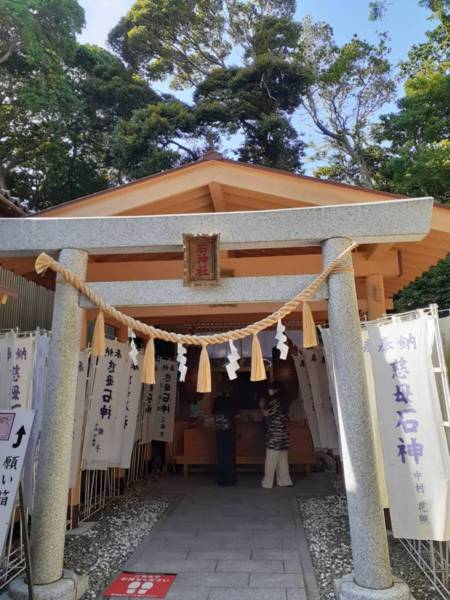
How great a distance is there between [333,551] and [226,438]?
3.46 m

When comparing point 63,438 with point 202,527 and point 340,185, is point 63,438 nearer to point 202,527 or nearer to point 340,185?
point 202,527

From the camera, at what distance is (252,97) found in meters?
21.9

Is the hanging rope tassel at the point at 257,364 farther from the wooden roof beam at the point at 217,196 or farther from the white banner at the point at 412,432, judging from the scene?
the wooden roof beam at the point at 217,196

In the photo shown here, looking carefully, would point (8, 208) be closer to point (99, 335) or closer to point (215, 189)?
point (215, 189)

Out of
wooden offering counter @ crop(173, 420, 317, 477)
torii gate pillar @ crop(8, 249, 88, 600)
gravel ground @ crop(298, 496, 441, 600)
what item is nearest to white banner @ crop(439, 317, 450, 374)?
gravel ground @ crop(298, 496, 441, 600)

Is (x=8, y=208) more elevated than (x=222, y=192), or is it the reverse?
(x=8, y=208)

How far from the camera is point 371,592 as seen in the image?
3.50 metres

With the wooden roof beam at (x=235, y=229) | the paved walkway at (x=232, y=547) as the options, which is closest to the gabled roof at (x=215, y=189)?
the wooden roof beam at (x=235, y=229)

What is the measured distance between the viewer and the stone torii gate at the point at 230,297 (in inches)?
146

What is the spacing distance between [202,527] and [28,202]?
18.7 metres

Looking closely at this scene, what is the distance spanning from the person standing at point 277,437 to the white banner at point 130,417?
2.42m

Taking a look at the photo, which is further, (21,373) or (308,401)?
(308,401)

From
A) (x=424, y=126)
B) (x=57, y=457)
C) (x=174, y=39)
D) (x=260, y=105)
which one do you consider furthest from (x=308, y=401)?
(x=174, y=39)

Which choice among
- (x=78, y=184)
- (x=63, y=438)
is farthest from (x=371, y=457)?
(x=78, y=184)
